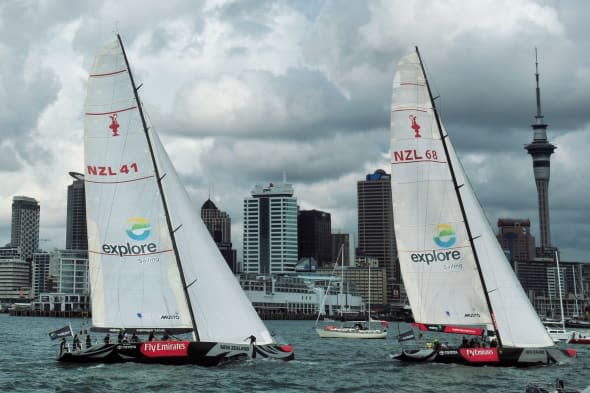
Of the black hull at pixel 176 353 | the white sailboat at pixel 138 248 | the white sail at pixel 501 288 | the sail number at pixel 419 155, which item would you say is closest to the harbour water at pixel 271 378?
the black hull at pixel 176 353

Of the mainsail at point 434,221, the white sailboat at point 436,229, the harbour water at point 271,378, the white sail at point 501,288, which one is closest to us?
the harbour water at point 271,378

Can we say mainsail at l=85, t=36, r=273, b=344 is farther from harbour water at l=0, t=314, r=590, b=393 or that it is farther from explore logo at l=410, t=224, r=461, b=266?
explore logo at l=410, t=224, r=461, b=266

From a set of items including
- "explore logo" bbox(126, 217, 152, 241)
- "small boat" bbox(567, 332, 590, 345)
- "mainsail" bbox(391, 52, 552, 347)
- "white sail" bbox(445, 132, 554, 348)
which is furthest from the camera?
"small boat" bbox(567, 332, 590, 345)

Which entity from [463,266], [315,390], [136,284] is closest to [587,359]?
[463,266]

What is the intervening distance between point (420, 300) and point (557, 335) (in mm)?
61493

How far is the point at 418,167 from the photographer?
157ft

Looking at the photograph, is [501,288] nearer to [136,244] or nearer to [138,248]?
[138,248]

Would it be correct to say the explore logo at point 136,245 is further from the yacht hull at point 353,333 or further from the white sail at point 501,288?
the yacht hull at point 353,333

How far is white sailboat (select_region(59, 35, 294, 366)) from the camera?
4462 cm

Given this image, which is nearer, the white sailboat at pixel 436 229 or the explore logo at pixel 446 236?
the white sailboat at pixel 436 229

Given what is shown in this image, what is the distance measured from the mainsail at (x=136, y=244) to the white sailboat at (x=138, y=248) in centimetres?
5

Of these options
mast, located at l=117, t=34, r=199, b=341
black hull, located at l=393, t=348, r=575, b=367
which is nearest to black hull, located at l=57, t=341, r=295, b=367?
mast, located at l=117, t=34, r=199, b=341

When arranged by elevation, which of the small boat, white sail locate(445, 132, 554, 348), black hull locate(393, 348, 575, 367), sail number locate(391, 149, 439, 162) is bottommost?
the small boat

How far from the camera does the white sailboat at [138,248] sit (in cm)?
4462
